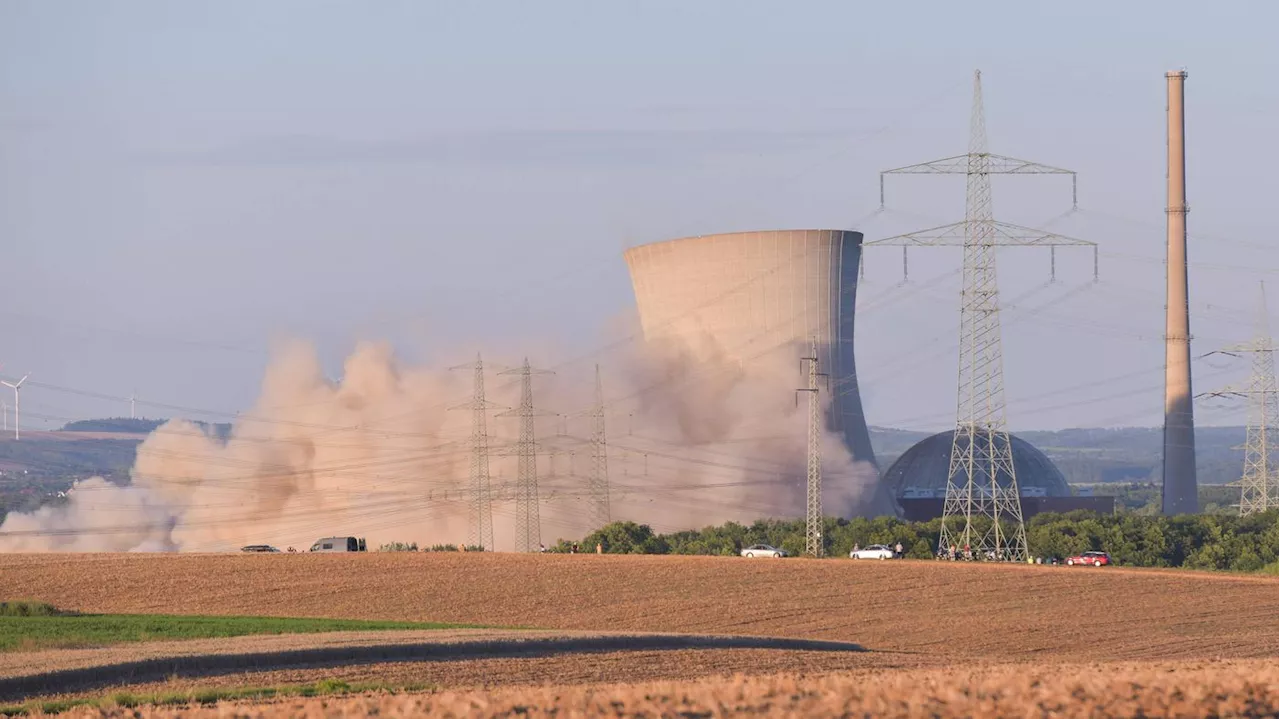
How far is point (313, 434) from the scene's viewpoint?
227ft

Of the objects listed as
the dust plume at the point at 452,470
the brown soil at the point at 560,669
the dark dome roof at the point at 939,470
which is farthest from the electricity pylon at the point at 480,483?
the brown soil at the point at 560,669

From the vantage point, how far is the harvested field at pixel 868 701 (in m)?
11.2

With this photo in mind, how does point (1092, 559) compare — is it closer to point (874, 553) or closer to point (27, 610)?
point (874, 553)

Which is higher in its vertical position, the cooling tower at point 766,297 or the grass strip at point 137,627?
the cooling tower at point 766,297

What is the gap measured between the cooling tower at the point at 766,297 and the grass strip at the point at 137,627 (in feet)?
110

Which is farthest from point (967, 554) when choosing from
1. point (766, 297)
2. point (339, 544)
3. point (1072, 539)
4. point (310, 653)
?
point (310, 653)

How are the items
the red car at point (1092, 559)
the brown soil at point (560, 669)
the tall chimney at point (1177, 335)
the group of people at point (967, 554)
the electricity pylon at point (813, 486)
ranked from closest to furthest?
the brown soil at point (560, 669) → the red car at point (1092, 559) → the electricity pylon at point (813, 486) → the group of people at point (967, 554) → the tall chimney at point (1177, 335)

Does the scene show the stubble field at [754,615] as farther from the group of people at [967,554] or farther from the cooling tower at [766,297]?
the cooling tower at [766,297]

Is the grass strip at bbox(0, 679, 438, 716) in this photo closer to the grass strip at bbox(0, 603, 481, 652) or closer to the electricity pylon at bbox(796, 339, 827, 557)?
the grass strip at bbox(0, 603, 481, 652)

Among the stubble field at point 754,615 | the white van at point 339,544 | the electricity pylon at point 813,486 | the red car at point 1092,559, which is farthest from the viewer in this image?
the white van at point 339,544

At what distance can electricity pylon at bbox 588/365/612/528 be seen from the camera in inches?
2338

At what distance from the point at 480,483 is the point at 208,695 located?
44.5 metres

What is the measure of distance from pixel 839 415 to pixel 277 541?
869 inches

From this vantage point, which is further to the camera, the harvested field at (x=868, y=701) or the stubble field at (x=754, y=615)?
the stubble field at (x=754, y=615)
